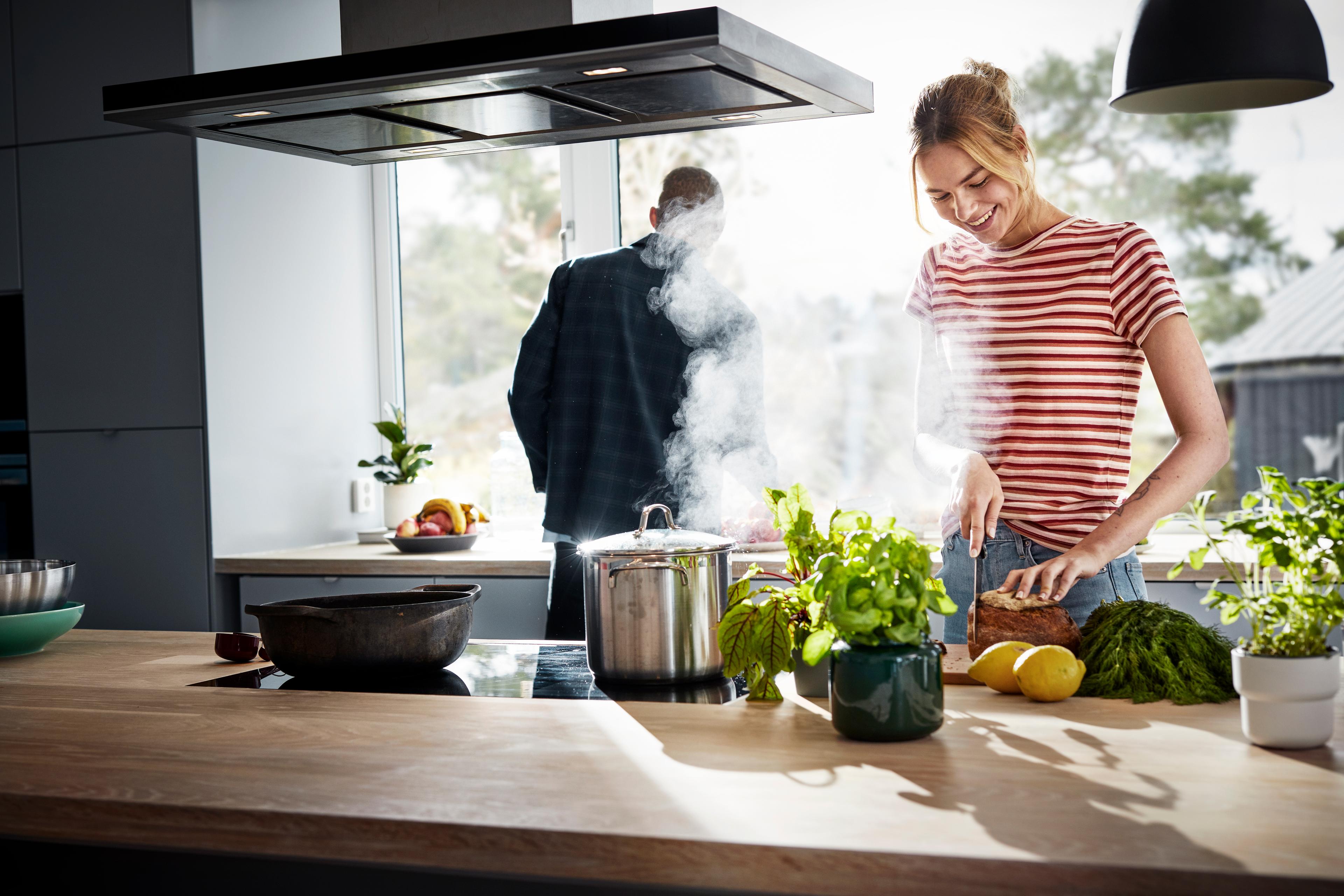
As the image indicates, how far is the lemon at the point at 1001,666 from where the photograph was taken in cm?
143

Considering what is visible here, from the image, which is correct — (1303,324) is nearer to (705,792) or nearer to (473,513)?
(473,513)

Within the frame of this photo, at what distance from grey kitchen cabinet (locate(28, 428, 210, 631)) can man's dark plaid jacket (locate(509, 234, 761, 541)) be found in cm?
111

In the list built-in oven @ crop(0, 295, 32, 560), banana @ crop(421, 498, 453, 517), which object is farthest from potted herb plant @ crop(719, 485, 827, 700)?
built-in oven @ crop(0, 295, 32, 560)

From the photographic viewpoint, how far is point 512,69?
153 centimetres

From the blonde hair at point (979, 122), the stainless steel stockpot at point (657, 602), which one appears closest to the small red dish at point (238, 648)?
the stainless steel stockpot at point (657, 602)

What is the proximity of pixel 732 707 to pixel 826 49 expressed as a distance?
238cm

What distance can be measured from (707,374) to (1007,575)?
1.12 meters

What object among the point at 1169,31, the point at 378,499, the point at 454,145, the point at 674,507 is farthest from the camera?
the point at 378,499

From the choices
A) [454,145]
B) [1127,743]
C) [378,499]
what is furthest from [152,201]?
[1127,743]

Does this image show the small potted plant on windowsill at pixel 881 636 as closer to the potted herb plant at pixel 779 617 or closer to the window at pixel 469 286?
the potted herb plant at pixel 779 617

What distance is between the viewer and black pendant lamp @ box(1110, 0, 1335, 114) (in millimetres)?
1668

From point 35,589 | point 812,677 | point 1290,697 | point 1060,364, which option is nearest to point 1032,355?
point 1060,364

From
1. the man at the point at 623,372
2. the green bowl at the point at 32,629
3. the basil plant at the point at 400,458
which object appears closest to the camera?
the green bowl at the point at 32,629

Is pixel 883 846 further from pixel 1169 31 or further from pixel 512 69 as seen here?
pixel 1169 31
